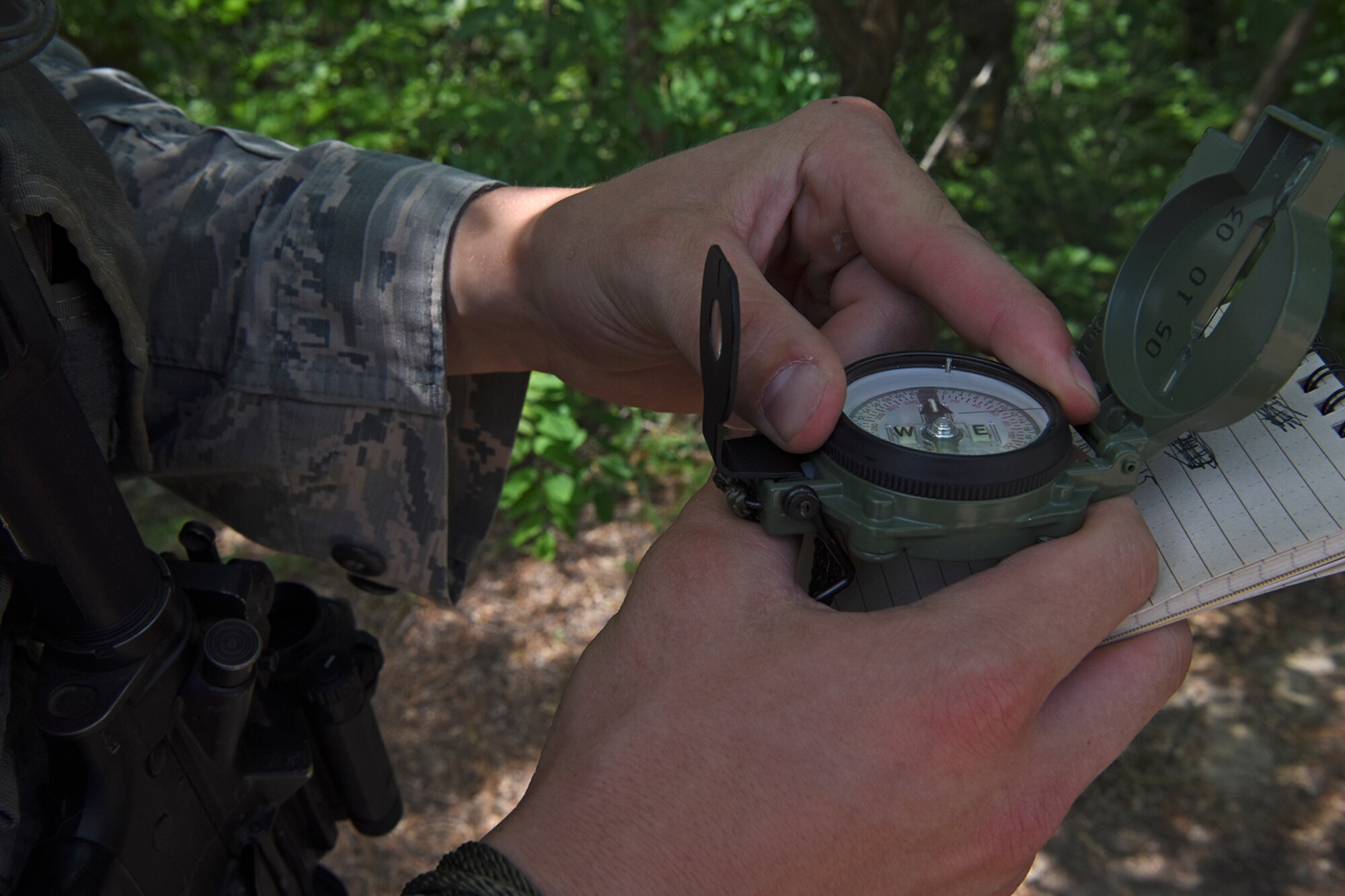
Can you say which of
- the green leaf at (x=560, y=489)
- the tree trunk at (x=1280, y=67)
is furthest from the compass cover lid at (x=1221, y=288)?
the tree trunk at (x=1280, y=67)

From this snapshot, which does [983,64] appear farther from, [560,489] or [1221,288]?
[1221,288]

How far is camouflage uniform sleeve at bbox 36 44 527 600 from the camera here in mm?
1460

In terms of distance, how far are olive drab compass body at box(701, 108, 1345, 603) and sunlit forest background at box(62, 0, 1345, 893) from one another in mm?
1435

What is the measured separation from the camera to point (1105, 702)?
0.96 m

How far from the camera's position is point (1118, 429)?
1086 millimetres

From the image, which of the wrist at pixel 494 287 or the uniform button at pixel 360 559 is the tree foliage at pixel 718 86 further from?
the uniform button at pixel 360 559

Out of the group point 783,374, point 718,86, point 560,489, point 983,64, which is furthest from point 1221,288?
point 983,64

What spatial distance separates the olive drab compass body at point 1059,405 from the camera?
0.91m

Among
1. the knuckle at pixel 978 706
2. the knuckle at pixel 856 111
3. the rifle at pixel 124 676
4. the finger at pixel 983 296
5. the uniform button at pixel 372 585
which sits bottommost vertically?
the uniform button at pixel 372 585

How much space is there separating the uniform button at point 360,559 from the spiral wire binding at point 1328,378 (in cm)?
126

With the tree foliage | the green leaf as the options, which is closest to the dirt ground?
the tree foliage

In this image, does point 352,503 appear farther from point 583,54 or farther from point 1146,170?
point 1146,170

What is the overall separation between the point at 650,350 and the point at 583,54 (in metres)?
1.58

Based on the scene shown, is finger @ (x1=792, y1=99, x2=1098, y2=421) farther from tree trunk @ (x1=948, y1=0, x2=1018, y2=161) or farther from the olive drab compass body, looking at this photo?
tree trunk @ (x1=948, y1=0, x2=1018, y2=161)
